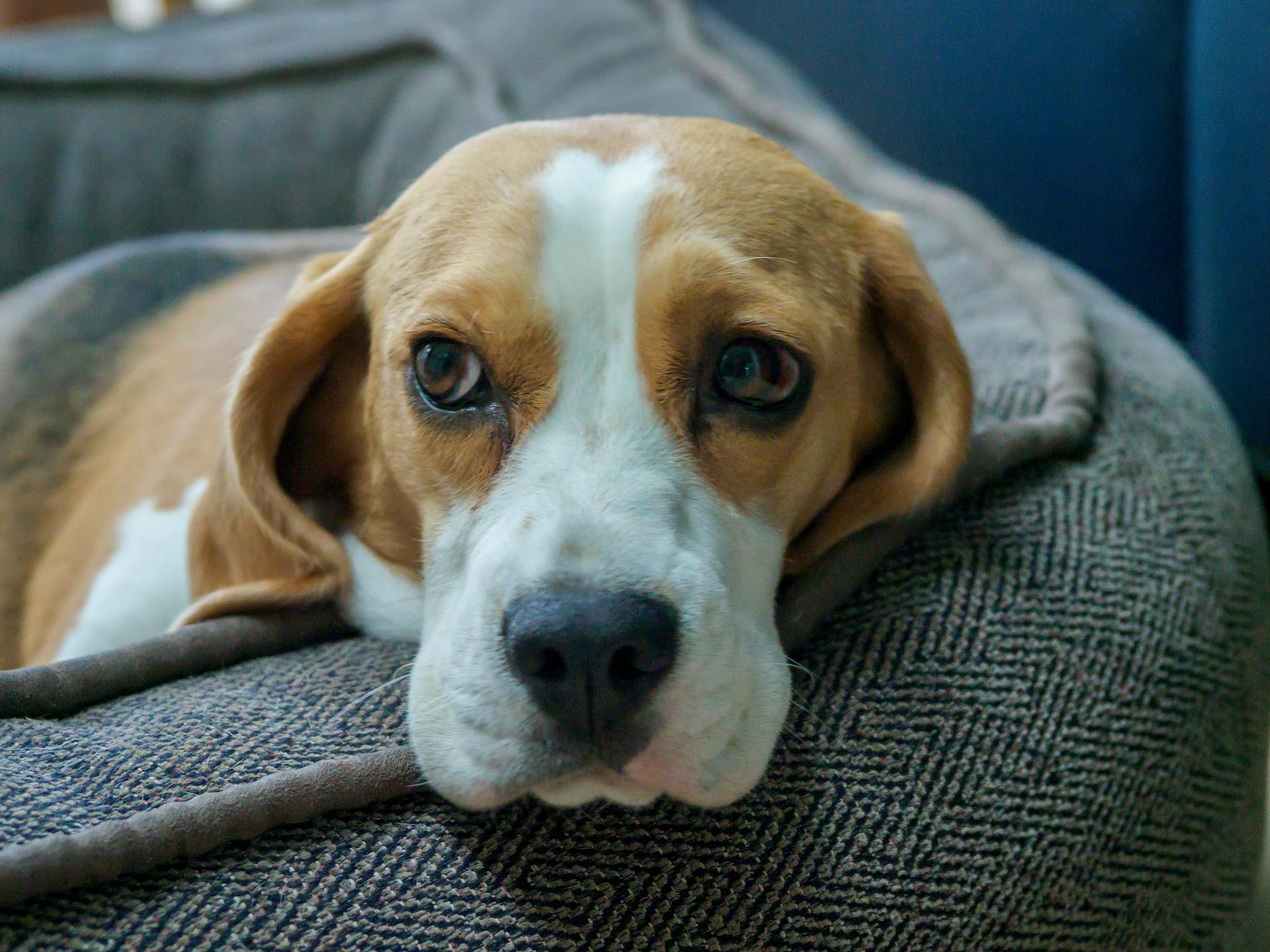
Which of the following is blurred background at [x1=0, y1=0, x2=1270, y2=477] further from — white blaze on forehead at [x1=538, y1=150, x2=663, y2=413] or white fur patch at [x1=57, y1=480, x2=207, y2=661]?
white blaze on forehead at [x1=538, y1=150, x2=663, y2=413]

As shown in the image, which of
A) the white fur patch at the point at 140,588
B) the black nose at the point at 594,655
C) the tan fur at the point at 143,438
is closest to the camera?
the black nose at the point at 594,655

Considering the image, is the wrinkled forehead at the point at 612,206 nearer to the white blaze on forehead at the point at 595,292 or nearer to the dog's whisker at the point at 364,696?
Answer: the white blaze on forehead at the point at 595,292

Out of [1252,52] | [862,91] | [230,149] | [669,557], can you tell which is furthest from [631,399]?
[862,91]

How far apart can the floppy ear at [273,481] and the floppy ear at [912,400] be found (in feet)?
2.08

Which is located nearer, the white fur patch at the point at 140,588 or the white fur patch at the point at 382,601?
the white fur patch at the point at 382,601

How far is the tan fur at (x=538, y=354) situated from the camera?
1338mm

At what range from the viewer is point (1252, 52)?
248cm

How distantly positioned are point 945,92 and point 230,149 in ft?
6.66

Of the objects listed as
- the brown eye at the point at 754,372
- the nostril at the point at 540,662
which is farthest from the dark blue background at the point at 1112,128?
the nostril at the point at 540,662

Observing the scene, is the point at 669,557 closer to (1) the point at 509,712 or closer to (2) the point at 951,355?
(1) the point at 509,712

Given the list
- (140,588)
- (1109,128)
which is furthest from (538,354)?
(1109,128)

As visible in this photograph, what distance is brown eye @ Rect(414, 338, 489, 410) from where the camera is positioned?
54.1 inches

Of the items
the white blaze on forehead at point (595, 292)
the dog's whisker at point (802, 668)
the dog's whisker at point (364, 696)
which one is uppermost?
the white blaze on forehead at point (595, 292)

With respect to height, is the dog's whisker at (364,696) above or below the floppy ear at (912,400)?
below
